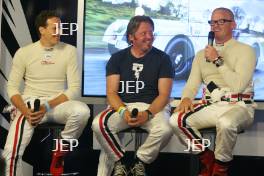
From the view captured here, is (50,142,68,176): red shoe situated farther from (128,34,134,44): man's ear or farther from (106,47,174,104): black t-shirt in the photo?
(128,34,134,44): man's ear

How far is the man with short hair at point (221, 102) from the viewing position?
2.75 meters

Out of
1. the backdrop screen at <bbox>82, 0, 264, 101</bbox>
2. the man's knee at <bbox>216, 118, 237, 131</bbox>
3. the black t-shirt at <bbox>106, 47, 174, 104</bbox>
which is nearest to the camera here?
the man's knee at <bbox>216, 118, 237, 131</bbox>

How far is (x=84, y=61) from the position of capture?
362cm

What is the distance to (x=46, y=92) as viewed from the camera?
319cm

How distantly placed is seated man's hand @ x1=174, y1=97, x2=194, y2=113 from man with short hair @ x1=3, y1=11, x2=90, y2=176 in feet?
1.96

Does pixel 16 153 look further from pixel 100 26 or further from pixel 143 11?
pixel 143 11

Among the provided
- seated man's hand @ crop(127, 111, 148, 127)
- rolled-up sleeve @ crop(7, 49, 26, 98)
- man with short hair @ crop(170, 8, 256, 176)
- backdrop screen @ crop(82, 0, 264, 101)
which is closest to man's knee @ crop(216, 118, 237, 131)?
man with short hair @ crop(170, 8, 256, 176)

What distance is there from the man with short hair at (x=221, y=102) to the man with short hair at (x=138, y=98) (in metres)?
0.12

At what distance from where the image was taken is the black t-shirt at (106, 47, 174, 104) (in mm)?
3145

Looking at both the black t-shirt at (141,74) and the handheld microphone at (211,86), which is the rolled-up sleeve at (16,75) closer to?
the black t-shirt at (141,74)

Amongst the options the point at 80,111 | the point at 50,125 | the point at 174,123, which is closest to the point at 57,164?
the point at 50,125

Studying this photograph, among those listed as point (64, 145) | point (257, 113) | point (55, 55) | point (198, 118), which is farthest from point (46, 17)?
Result: point (257, 113)

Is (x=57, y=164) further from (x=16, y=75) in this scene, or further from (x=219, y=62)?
(x=219, y=62)

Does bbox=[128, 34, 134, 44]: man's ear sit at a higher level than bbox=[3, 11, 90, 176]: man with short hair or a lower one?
higher
